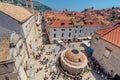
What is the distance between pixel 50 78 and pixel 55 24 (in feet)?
65.3

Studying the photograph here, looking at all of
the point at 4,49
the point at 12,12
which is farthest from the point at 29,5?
the point at 4,49

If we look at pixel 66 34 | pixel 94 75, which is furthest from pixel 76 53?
pixel 66 34

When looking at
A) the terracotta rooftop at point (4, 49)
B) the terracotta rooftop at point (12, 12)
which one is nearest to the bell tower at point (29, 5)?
the terracotta rooftop at point (12, 12)

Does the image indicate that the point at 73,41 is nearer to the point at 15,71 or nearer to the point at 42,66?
the point at 42,66

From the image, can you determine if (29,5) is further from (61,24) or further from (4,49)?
(4,49)

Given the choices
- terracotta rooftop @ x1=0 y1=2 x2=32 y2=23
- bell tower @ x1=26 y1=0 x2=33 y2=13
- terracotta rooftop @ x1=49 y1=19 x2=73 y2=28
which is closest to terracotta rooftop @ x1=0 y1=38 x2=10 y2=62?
terracotta rooftop @ x1=0 y1=2 x2=32 y2=23

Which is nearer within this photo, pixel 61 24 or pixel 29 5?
pixel 29 5

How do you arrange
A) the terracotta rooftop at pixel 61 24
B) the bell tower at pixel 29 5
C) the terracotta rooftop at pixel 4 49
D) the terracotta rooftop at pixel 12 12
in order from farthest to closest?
the terracotta rooftop at pixel 61 24, the bell tower at pixel 29 5, the terracotta rooftop at pixel 12 12, the terracotta rooftop at pixel 4 49

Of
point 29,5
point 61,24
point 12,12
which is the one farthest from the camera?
point 61,24

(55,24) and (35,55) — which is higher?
(55,24)

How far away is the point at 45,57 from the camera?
29.2 meters

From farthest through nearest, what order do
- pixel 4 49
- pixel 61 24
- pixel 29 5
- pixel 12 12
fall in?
pixel 61 24
pixel 29 5
pixel 12 12
pixel 4 49

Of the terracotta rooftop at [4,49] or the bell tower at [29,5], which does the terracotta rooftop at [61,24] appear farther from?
the terracotta rooftop at [4,49]

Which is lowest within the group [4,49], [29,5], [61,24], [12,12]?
[61,24]
